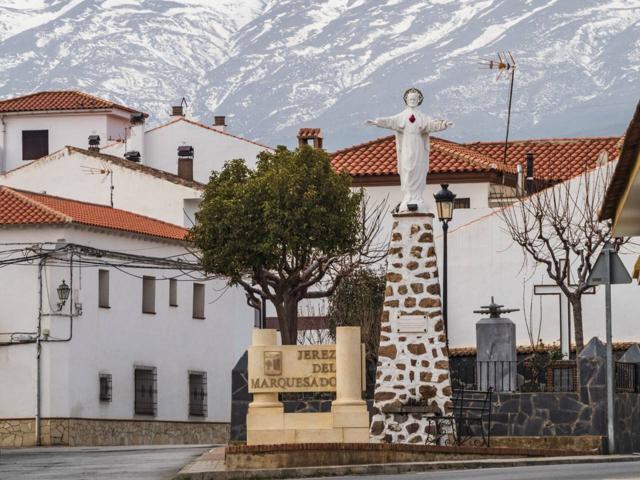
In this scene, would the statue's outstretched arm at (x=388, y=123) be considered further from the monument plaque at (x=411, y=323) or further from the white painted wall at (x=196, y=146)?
the white painted wall at (x=196, y=146)

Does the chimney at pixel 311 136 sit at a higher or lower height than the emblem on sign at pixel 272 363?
higher

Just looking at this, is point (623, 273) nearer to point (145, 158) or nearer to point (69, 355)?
point (69, 355)

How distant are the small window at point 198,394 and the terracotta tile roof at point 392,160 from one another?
8123mm

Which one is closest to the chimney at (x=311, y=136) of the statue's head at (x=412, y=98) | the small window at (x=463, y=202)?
the small window at (x=463, y=202)

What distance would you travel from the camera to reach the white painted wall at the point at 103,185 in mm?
71688

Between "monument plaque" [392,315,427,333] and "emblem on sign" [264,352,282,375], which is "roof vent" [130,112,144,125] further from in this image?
"monument plaque" [392,315,427,333]

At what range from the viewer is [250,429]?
114 feet

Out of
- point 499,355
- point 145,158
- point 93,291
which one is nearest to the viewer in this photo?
point 499,355

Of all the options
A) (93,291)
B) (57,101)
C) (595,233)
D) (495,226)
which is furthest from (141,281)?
(57,101)

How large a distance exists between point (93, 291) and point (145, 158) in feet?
79.7

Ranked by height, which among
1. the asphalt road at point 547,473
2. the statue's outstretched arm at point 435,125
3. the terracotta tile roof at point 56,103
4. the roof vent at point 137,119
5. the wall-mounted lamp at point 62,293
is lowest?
the asphalt road at point 547,473

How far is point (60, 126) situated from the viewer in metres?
89.8

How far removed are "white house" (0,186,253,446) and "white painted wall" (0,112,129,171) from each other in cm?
2165

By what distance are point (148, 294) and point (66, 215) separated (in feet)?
21.1
